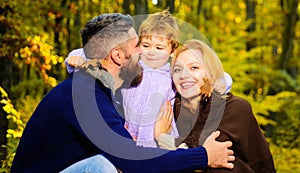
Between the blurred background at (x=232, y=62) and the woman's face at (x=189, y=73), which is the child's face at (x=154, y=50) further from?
the blurred background at (x=232, y=62)

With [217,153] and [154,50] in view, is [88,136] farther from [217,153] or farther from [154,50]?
[154,50]

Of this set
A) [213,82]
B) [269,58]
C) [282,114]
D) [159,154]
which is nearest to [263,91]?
[282,114]

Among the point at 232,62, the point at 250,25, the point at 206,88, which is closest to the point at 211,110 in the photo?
the point at 206,88

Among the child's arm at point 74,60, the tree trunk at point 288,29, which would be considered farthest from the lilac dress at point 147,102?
the tree trunk at point 288,29

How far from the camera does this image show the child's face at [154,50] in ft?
15.1

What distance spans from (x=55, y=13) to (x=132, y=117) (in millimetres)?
4674

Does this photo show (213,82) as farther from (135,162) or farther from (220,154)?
(135,162)

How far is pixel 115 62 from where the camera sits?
3.92 meters

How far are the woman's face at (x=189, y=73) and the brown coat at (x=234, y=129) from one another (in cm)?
14

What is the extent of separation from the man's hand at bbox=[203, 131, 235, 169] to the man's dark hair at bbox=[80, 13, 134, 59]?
36.8 inches

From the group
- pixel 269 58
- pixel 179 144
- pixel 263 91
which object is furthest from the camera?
pixel 269 58

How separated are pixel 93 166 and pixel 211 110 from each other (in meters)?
1.23

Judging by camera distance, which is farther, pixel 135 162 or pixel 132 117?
pixel 132 117

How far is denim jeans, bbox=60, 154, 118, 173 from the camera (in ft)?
11.6
